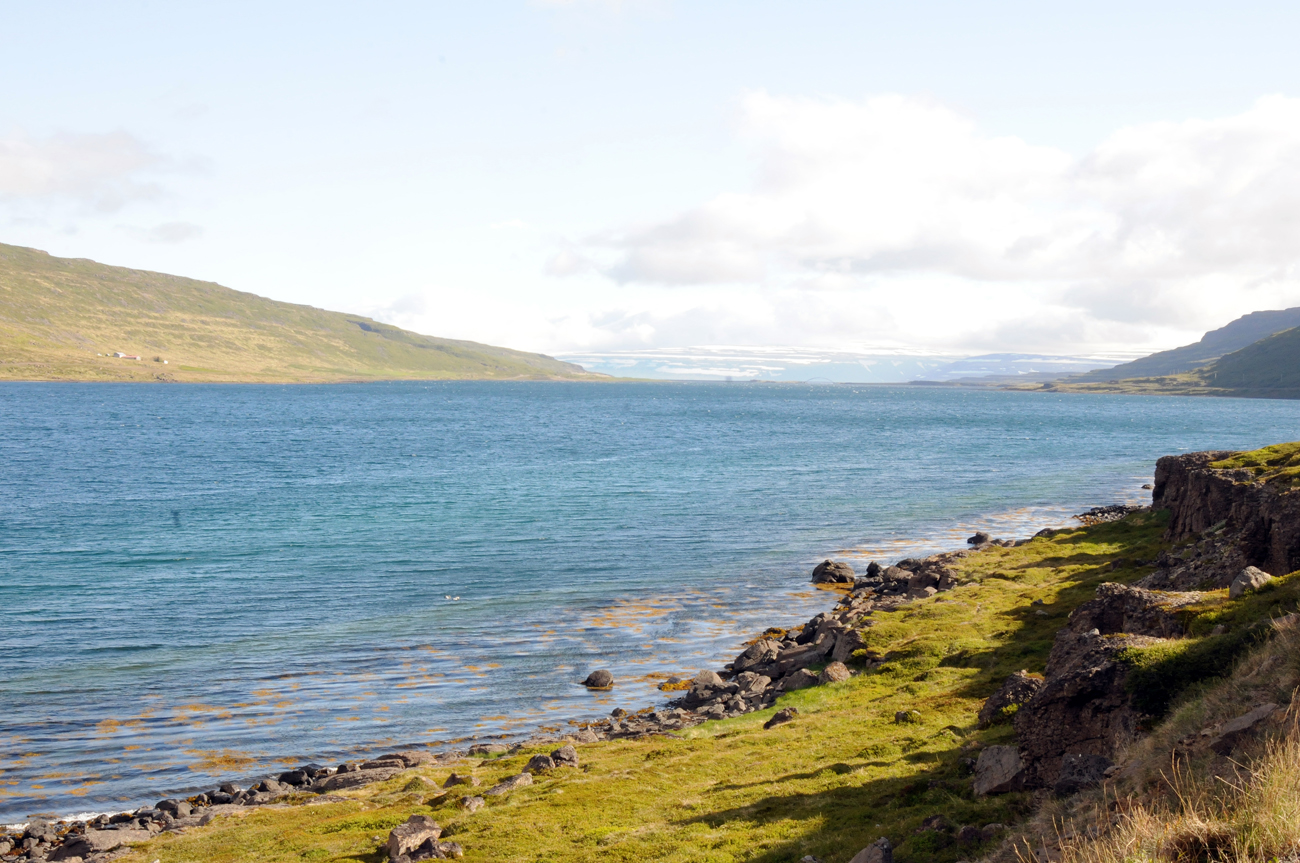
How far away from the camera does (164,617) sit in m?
48.2

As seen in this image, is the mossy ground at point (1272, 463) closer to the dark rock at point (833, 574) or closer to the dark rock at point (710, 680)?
the dark rock at point (833, 574)

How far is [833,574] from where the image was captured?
5806 centimetres

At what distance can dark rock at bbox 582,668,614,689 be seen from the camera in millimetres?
39531

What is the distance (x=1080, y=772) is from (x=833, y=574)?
4143cm

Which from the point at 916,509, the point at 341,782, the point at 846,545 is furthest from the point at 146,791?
the point at 916,509

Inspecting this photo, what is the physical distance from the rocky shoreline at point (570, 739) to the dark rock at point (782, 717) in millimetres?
41

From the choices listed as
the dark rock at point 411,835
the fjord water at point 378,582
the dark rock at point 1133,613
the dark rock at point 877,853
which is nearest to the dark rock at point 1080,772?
the dark rock at point 877,853

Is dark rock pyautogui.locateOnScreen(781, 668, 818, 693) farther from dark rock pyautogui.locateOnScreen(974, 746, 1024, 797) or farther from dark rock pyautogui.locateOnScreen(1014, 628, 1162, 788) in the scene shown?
dark rock pyautogui.locateOnScreen(1014, 628, 1162, 788)

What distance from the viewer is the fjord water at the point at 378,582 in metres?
34.8

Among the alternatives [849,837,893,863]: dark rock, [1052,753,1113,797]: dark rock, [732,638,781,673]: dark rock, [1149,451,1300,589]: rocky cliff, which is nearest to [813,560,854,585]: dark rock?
[732,638,781,673]: dark rock

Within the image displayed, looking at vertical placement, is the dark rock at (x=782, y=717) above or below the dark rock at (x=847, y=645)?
below

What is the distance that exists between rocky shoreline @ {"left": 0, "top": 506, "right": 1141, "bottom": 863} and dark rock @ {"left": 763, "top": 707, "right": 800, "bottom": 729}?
0.13ft

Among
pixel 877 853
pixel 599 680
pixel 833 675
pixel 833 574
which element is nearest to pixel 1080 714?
pixel 877 853

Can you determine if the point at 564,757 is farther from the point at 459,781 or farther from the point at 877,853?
the point at 877,853
